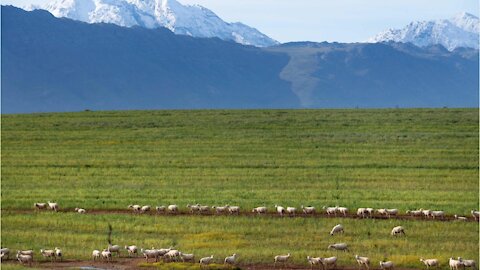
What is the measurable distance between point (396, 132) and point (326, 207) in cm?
4022

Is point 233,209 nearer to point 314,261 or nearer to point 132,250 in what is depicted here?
point 132,250

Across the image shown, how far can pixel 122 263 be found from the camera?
109ft

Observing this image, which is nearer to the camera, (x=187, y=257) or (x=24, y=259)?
(x=187, y=257)

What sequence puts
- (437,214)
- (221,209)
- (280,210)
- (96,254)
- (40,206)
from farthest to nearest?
(40,206) < (221,209) < (280,210) < (437,214) < (96,254)

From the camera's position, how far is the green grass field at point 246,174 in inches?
1451

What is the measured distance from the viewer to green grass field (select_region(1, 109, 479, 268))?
3684 centimetres

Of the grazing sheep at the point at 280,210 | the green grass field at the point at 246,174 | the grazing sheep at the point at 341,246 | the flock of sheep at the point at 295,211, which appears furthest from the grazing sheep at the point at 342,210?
the grazing sheep at the point at 341,246

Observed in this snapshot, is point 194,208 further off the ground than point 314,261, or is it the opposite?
→ point 194,208

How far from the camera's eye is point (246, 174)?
5812cm

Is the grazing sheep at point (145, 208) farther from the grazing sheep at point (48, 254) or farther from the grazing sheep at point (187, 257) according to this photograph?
the grazing sheep at point (187, 257)

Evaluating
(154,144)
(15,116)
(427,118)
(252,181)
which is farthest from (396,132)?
(15,116)

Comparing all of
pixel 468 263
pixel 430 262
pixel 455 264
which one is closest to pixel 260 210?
pixel 430 262

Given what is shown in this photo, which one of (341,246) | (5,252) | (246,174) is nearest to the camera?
(341,246)

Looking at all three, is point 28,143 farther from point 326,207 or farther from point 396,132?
point 326,207
